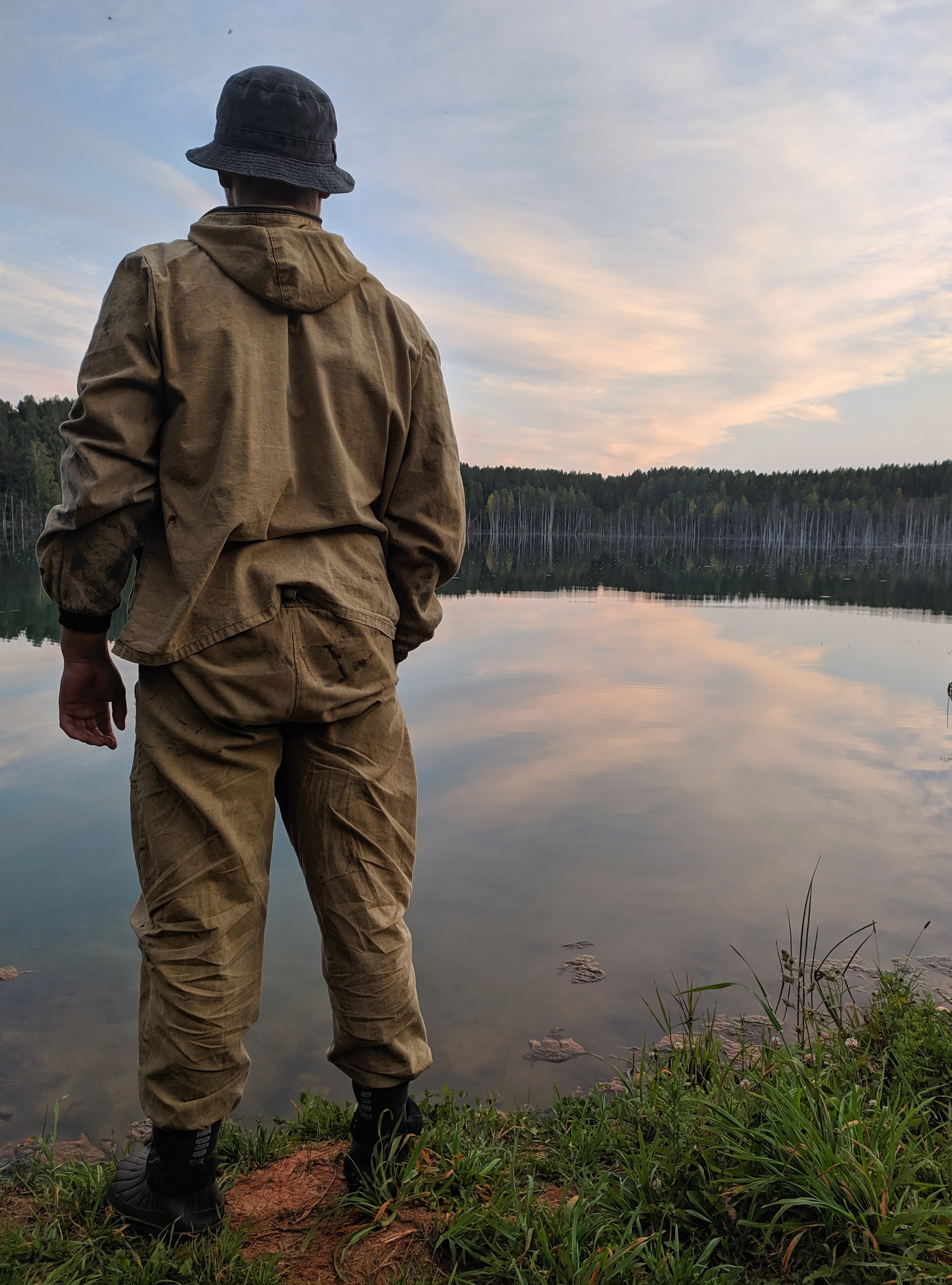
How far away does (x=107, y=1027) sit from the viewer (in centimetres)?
403

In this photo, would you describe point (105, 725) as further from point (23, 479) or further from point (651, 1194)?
point (23, 479)

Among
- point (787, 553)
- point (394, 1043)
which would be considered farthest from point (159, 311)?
point (787, 553)

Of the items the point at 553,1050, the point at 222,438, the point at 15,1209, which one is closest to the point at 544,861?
the point at 553,1050

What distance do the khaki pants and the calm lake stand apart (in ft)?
5.36

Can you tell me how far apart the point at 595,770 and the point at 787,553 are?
3437 inches

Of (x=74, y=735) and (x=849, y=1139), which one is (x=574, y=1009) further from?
(x=74, y=735)

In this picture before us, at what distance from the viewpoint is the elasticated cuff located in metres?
2.07

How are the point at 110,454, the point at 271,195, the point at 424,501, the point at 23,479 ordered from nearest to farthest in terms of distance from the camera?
the point at 110,454 < the point at 271,195 < the point at 424,501 < the point at 23,479

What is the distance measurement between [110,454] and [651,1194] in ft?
7.40

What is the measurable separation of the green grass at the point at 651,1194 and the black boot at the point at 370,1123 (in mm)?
76

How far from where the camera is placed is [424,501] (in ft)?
7.91

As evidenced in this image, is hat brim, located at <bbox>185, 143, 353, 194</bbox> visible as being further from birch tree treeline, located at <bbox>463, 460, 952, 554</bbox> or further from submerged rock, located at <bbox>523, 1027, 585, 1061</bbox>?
birch tree treeline, located at <bbox>463, 460, 952, 554</bbox>

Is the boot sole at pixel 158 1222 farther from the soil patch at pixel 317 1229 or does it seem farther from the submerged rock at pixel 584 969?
the submerged rock at pixel 584 969

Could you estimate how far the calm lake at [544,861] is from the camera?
3939 millimetres
